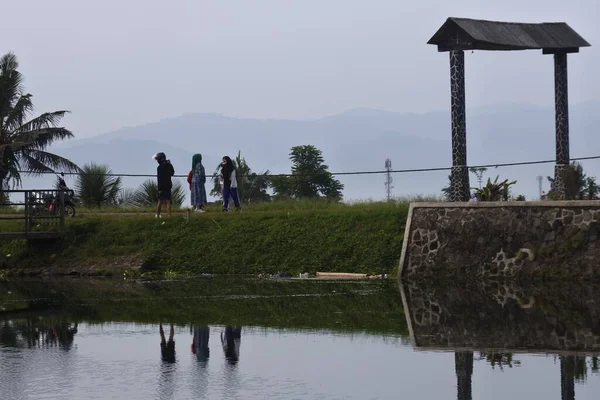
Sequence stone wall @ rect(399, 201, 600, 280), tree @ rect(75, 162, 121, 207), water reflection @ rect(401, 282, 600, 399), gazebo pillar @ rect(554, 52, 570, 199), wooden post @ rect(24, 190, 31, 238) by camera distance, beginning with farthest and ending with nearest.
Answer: tree @ rect(75, 162, 121, 207), wooden post @ rect(24, 190, 31, 238), gazebo pillar @ rect(554, 52, 570, 199), stone wall @ rect(399, 201, 600, 280), water reflection @ rect(401, 282, 600, 399)

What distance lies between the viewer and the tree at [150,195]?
39250mm

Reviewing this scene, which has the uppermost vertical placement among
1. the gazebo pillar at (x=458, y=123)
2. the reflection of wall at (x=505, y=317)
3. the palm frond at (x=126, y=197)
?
the gazebo pillar at (x=458, y=123)

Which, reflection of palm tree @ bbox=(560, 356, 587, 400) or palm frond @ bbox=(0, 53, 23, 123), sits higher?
palm frond @ bbox=(0, 53, 23, 123)

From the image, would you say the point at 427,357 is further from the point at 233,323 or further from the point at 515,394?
the point at 233,323

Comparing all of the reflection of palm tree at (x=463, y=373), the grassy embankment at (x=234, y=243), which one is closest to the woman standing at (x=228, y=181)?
the grassy embankment at (x=234, y=243)

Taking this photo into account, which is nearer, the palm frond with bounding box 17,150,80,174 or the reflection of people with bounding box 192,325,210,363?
the reflection of people with bounding box 192,325,210,363

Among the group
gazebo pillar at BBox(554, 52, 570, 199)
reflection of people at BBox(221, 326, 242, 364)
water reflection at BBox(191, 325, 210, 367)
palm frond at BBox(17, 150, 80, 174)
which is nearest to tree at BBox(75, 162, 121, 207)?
palm frond at BBox(17, 150, 80, 174)

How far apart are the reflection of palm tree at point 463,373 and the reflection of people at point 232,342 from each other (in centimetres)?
289

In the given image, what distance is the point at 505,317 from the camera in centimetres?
1902

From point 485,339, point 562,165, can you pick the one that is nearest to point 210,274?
point 562,165

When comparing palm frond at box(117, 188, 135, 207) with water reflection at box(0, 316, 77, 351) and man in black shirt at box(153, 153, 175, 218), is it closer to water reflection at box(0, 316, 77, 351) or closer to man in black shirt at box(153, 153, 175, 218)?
man in black shirt at box(153, 153, 175, 218)

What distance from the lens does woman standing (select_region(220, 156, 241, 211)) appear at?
33375mm

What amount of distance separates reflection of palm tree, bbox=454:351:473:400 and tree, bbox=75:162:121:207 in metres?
26.0

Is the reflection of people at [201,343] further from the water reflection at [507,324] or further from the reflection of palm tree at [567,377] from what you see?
the reflection of palm tree at [567,377]
